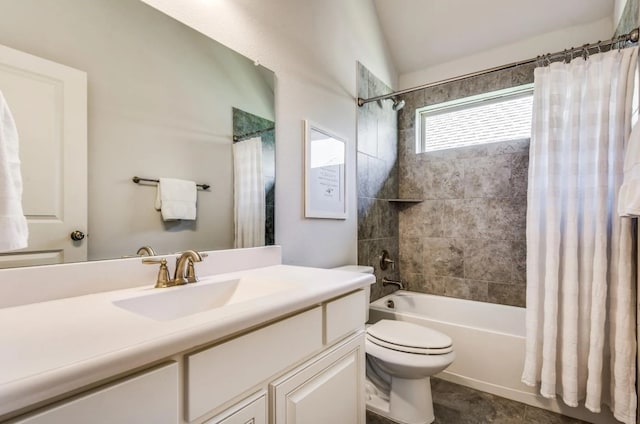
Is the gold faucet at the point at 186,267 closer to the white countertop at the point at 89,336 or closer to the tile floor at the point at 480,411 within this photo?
the white countertop at the point at 89,336

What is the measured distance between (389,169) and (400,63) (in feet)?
3.37

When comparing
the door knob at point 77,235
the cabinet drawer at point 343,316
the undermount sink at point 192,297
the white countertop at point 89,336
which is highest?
the door knob at point 77,235

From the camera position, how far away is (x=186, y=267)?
1059 millimetres

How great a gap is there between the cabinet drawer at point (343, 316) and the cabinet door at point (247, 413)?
0.90ft

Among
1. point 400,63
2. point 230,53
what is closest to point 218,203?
point 230,53

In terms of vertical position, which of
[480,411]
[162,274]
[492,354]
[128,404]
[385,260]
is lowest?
[480,411]

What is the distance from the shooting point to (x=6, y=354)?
0.46m

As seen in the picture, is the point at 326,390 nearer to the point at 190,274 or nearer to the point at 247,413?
the point at 247,413

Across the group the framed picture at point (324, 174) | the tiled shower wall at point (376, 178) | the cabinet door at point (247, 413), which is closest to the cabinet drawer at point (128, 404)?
the cabinet door at point (247, 413)

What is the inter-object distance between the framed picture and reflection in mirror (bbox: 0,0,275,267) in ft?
1.71

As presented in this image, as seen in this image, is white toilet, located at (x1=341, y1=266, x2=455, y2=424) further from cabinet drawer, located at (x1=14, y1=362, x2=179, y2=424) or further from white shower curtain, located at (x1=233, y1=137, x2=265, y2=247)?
cabinet drawer, located at (x1=14, y1=362, x2=179, y2=424)

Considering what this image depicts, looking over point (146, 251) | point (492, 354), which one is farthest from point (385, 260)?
point (146, 251)

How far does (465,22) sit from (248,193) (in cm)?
226

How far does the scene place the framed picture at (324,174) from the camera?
1.75m
